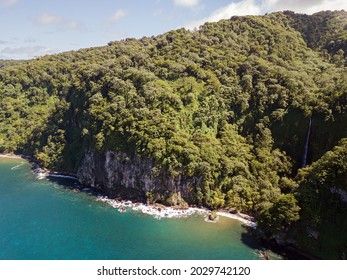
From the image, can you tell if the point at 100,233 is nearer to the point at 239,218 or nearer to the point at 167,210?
the point at 167,210

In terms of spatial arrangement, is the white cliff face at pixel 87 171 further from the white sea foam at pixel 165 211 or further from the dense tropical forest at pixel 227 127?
the white sea foam at pixel 165 211

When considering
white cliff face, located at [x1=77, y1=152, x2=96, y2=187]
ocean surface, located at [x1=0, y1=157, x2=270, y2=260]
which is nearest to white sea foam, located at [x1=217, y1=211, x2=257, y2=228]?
ocean surface, located at [x1=0, y1=157, x2=270, y2=260]

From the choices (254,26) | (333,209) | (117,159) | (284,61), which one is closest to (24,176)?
(117,159)

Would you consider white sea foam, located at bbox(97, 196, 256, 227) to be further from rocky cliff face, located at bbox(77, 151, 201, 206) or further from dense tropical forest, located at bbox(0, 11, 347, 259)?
dense tropical forest, located at bbox(0, 11, 347, 259)

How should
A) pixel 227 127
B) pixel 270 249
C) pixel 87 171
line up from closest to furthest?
pixel 270 249
pixel 227 127
pixel 87 171

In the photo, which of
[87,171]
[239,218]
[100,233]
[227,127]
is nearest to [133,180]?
[87,171]

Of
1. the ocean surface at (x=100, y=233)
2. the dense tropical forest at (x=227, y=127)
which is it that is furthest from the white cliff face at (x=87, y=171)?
the ocean surface at (x=100, y=233)
